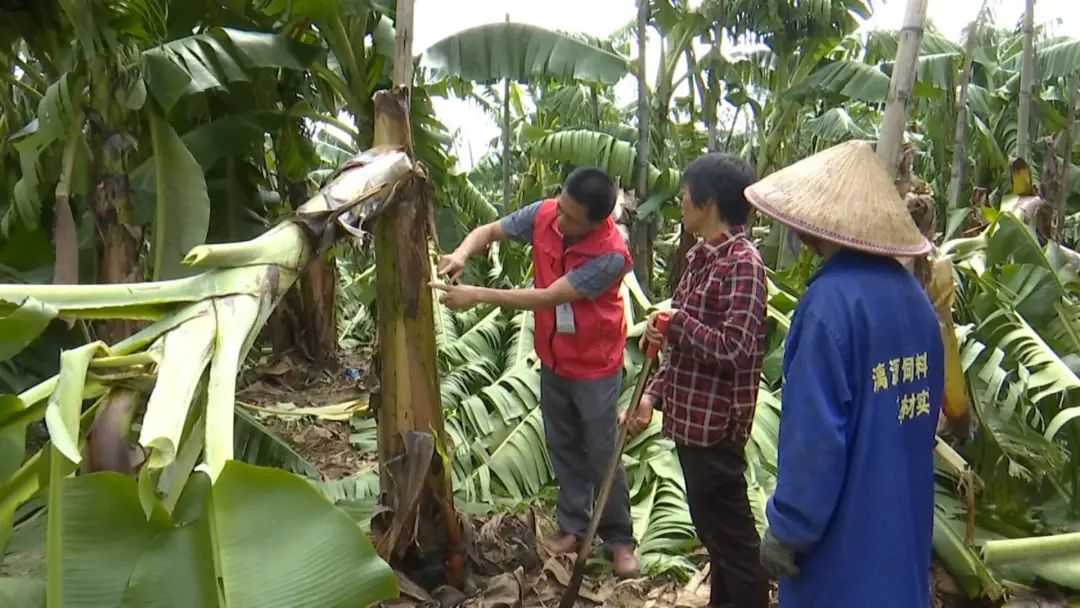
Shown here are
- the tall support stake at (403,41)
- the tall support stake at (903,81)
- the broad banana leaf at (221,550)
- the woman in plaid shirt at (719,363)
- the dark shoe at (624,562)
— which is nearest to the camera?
the broad banana leaf at (221,550)

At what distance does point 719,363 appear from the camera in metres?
2.34

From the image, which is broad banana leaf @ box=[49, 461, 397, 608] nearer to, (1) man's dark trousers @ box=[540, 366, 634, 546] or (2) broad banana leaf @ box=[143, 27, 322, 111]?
(1) man's dark trousers @ box=[540, 366, 634, 546]

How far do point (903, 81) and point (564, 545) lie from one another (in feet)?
6.60

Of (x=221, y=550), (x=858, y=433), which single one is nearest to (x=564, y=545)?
(x=858, y=433)

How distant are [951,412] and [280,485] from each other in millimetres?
2535

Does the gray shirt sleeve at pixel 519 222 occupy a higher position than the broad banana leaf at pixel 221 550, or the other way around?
the gray shirt sleeve at pixel 519 222

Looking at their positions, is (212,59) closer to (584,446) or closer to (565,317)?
(565,317)

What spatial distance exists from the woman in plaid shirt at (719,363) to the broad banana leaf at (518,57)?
2274mm

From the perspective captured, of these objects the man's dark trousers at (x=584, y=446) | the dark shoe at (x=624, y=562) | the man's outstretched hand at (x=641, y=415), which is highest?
the man's outstretched hand at (x=641, y=415)

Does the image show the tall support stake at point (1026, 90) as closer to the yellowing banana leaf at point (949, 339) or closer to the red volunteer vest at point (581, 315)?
the yellowing banana leaf at point (949, 339)

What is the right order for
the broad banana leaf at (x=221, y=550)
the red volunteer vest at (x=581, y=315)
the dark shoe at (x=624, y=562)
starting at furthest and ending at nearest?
the dark shoe at (x=624, y=562), the red volunteer vest at (x=581, y=315), the broad banana leaf at (x=221, y=550)

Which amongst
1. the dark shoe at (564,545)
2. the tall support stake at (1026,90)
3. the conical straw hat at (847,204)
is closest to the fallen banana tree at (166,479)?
the conical straw hat at (847,204)

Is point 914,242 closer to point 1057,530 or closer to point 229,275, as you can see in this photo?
point 229,275

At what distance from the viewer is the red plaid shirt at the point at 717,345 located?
7.65 feet
